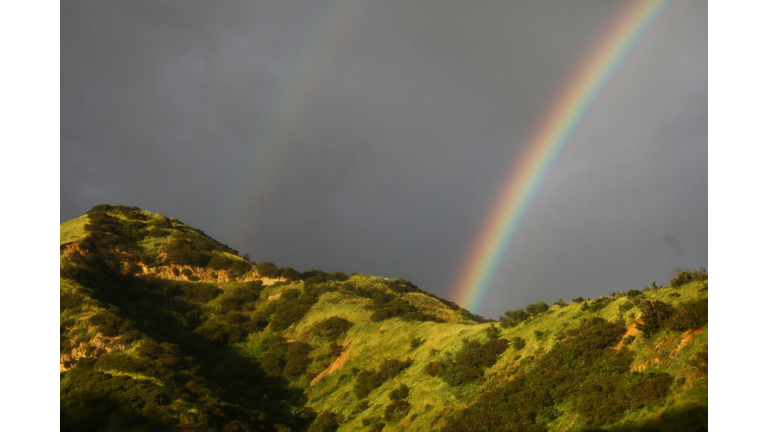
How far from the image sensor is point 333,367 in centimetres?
5116

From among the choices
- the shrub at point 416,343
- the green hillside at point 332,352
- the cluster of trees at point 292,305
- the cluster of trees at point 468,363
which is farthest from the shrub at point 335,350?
the cluster of trees at point 468,363

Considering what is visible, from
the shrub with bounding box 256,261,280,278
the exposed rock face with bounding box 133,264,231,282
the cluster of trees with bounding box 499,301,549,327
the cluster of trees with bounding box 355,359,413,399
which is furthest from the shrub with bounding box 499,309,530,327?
the exposed rock face with bounding box 133,264,231,282

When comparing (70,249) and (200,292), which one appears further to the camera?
(200,292)

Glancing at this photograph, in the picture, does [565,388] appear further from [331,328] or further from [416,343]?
[331,328]

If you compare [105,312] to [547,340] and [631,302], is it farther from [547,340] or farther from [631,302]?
[631,302]

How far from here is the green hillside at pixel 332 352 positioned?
77.9 ft

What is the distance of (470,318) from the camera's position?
234ft

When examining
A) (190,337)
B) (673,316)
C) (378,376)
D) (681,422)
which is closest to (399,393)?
(378,376)

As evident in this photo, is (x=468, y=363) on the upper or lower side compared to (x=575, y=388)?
upper

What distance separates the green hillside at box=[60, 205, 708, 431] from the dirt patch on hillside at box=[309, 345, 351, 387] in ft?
0.65

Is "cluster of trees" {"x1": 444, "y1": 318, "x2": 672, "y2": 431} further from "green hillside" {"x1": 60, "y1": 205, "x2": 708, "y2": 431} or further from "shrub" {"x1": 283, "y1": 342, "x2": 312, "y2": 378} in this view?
"shrub" {"x1": 283, "y1": 342, "x2": 312, "y2": 378}

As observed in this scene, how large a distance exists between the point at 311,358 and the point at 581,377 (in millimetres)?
A: 36625

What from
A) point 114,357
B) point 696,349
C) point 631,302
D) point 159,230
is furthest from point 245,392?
point 159,230

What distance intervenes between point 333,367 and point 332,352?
210 centimetres
